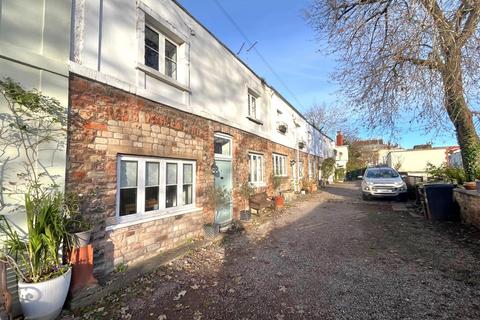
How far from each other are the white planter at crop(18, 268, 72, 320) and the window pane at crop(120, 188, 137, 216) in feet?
6.11

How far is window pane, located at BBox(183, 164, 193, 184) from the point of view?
6.68 m

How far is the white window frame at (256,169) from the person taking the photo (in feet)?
34.7

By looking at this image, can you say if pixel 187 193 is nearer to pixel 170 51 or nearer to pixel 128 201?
pixel 128 201

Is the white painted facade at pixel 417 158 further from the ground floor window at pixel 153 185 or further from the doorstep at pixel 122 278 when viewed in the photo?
the doorstep at pixel 122 278

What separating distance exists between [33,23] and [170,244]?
4.77 metres

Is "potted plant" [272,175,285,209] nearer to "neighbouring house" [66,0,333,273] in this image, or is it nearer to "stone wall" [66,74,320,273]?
"neighbouring house" [66,0,333,273]

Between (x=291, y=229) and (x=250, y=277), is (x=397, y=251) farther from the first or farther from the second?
(x=250, y=277)

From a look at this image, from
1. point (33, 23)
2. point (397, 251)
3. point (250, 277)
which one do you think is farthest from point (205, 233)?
point (33, 23)

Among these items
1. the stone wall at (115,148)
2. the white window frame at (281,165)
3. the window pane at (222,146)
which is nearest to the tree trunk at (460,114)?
the window pane at (222,146)

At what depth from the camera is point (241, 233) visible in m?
7.56

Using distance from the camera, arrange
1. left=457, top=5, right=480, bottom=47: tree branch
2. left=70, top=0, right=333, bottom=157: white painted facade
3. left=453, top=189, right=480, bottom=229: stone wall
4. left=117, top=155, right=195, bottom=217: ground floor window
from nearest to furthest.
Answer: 1. left=70, top=0, right=333, bottom=157: white painted facade
2. left=117, top=155, right=195, bottom=217: ground floor window
3. left=457, top=5, right=480, bottom=47: tree branch
4. left=453, top=189, right=480, bottom=229: stone wall

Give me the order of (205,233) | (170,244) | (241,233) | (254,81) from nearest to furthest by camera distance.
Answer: (170,244) → (205,233) → (241,233) → (254,81)

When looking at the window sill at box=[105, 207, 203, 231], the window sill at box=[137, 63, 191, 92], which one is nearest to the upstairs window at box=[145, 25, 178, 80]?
the window sill at box=[137, 63, 191, 92]

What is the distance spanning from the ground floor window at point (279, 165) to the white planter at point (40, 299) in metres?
10.9
